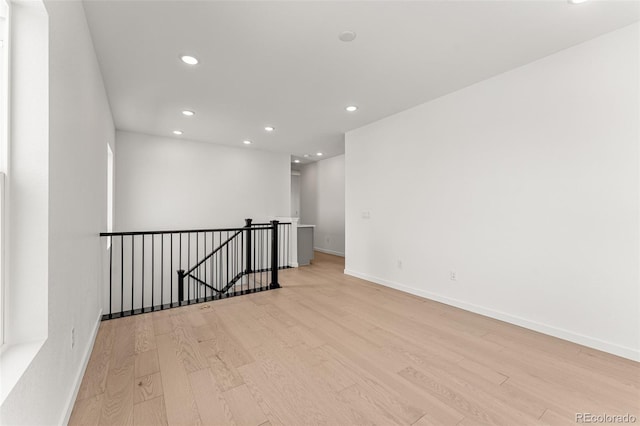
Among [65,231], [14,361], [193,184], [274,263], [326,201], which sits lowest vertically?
[274,263]

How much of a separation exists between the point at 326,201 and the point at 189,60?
5.51 metres

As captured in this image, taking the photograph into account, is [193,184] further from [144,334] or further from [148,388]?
[148,388]

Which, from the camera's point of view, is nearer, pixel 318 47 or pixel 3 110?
pixel 3 110

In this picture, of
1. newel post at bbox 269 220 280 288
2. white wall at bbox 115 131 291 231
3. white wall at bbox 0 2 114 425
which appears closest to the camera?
white wall at bbox 0 2 114 425

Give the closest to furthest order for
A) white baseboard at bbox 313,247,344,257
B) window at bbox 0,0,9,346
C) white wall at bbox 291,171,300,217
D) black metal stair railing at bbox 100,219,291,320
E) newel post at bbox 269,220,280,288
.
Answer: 1. window at bbox 0,0,9,346
2. newel post at bbox 269,220,280,288
3. black metal stair railing at bbox 100,219,291,320
4. white baseboard at bbox 313,247,344,257
5. white wall at bbox 291,171,300,217

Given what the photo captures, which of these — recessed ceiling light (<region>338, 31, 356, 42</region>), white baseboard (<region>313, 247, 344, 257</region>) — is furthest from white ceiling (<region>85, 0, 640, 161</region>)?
white baseboard (<region>313, 247, 344, 257</region>)

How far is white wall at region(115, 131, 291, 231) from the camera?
5227mm

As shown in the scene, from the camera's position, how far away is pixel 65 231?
156cm

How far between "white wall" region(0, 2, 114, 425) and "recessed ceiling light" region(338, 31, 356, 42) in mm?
1867

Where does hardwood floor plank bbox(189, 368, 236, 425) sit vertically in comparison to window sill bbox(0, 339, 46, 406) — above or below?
below

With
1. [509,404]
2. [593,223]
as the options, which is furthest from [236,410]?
[593,223]

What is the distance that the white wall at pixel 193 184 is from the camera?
523 cm

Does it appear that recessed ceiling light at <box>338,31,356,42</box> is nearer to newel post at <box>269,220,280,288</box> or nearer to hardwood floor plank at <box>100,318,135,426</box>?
newel post at <box>269,220,280,288</box>
